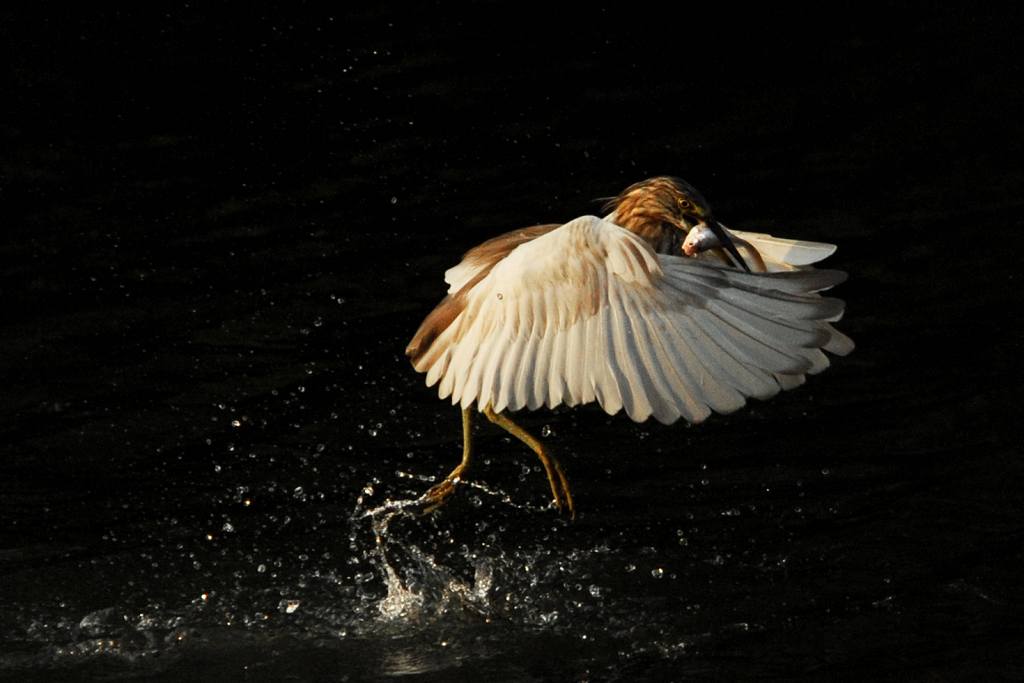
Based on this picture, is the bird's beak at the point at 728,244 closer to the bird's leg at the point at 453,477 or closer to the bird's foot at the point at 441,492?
the bird's leg at the point at 453,477

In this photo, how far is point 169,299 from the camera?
717 centimetres

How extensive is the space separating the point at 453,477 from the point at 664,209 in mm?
1030

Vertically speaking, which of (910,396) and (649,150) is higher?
(649,150)

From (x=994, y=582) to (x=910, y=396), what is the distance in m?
1.27

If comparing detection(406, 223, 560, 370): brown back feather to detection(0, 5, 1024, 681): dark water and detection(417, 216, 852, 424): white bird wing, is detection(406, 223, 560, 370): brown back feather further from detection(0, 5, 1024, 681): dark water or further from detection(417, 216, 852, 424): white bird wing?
detection(0, 5, 1024, 681): dark water

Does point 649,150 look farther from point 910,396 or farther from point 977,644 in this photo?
point 977,644

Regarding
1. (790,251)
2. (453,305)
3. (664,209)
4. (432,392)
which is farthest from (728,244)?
(432,392)

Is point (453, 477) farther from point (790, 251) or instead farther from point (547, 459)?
point (790, 251)

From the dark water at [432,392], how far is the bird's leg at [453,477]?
141mm

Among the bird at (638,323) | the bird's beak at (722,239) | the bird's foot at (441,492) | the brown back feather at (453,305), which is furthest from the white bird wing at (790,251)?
the bird's foot at (441,492)

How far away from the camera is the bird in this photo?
14.3ft

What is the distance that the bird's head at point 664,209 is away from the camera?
16.5ft

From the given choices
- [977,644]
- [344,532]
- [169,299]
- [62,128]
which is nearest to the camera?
[977,644]

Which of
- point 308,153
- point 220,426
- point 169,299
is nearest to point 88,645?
point 220,426
